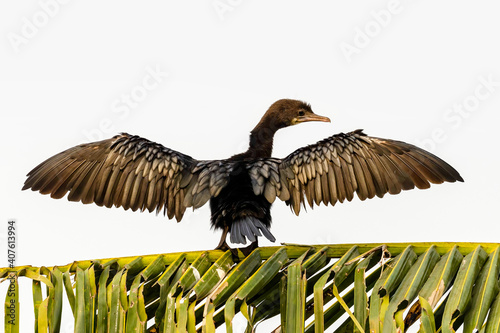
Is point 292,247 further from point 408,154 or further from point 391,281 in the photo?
point 408,154

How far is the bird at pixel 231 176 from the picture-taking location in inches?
165

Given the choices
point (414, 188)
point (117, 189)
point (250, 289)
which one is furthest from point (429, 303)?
point (117, 189)

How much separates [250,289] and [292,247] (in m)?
0.51

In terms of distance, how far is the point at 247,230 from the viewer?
12.7 ft

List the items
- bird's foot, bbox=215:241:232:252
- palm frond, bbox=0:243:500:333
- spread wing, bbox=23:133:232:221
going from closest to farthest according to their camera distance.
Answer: palm frond, bbox=0:243:500:333
bird's foot, bbox=215:241:232:252
spread wing, bbox=23:133:232:221

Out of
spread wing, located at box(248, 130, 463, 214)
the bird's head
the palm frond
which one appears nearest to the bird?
spread wing, located at box(248, 130, 463, 214)

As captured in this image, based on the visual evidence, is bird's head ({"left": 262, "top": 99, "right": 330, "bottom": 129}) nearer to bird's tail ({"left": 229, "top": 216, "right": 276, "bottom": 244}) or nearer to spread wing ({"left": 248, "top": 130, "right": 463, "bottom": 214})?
spread wing ({"left": 248, "top": 130, "right": 463, "bottom": 214})

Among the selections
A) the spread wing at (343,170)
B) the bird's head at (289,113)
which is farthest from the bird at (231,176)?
the bird's head at (289,113)

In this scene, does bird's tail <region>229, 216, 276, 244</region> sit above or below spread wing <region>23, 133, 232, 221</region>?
below

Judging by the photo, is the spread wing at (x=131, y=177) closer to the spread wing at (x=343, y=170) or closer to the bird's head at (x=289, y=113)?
the spread wing at (x=343, y=170)

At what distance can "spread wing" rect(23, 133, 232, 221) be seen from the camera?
4.32 meters

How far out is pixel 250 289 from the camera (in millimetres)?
3125

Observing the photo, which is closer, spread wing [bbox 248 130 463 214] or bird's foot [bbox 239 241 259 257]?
bird's foot [bbox 239 241 259 257]

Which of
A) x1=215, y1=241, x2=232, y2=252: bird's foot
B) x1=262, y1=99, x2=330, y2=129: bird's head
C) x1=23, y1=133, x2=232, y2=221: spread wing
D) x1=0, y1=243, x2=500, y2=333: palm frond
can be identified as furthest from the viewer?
x1=262, y1=99, x2=330, y2=129: bird's head
